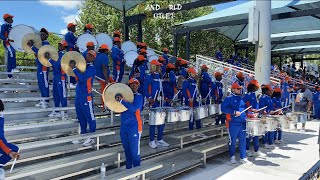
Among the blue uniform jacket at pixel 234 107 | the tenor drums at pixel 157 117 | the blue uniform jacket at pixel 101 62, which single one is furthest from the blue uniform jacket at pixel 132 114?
the blue uniform jacket at pixel 234 107

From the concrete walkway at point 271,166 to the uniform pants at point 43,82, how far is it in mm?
3799

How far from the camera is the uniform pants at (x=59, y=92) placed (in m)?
7.72

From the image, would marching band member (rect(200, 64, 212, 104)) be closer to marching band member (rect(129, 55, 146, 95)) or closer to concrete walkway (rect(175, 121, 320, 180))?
concrete walkway (rect(175, 121, 320, 180))

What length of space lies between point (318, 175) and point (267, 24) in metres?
6.63

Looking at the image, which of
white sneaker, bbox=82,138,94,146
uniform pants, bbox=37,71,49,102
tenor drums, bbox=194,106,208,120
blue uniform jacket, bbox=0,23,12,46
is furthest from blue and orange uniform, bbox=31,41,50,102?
Answer: tenor drums, bbox=194,106,208,120

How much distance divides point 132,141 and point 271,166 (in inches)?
148

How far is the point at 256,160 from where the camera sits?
8242 mm

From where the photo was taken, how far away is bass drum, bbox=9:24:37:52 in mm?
8906

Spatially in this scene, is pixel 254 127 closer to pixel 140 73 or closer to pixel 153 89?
pixel 153 89

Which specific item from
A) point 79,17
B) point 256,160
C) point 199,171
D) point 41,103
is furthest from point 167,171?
point 79,17

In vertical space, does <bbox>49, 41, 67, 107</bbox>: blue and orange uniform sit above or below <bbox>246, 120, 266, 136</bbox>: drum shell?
above

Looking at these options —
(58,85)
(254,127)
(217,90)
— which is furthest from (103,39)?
(254,127)

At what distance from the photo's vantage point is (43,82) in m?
8.11

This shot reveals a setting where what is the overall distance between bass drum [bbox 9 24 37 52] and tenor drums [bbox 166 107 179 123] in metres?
4.44
